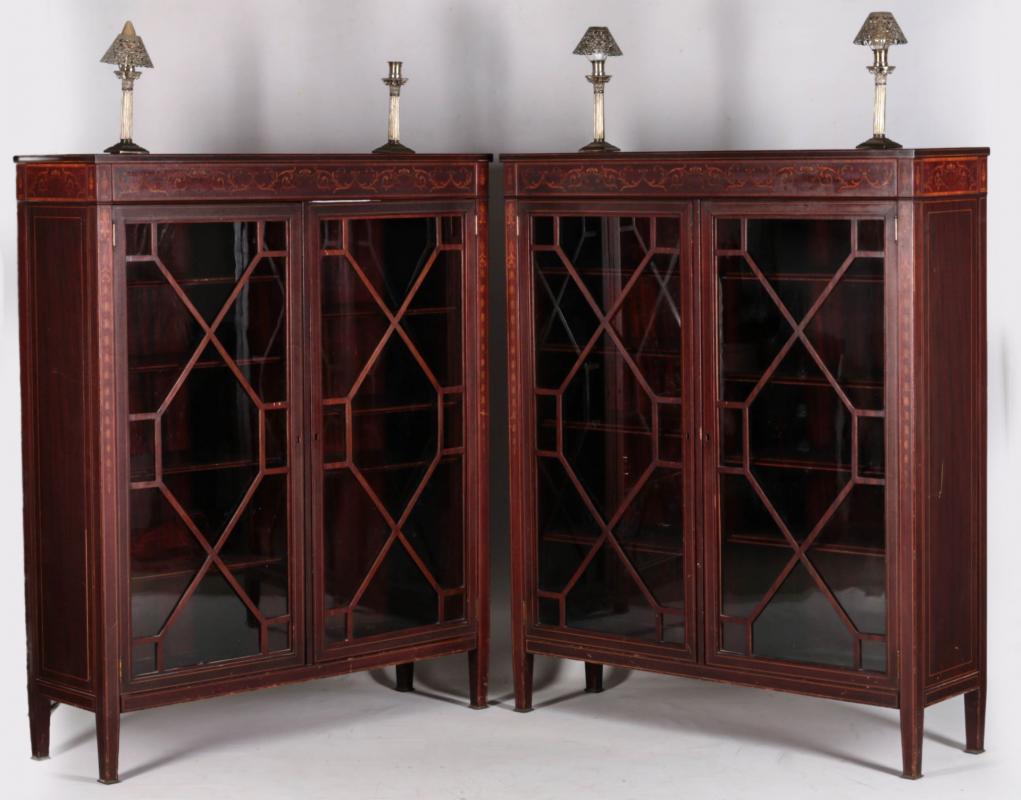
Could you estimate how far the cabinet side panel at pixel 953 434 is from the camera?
14.3 feet

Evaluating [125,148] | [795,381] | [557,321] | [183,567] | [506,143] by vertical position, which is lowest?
[183,567]

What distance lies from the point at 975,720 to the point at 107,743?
2381mm

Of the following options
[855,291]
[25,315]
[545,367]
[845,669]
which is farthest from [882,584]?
[25,315]

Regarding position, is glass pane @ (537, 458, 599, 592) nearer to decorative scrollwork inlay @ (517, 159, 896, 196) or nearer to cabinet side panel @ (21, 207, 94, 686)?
decorative scrollwork inlay @ (517, 159, 896, 196)

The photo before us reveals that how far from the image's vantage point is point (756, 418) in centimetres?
455

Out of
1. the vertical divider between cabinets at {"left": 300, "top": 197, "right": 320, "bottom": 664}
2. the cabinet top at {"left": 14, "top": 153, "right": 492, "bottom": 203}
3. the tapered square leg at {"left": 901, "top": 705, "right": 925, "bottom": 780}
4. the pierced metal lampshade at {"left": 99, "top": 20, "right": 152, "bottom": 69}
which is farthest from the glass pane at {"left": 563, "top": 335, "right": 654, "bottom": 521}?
the pierced metal lampshade at {"left": 99, "top": 20, "right": 152, "bottom": 69}

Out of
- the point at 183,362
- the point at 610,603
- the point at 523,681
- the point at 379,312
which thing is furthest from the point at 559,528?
the point at 183,362

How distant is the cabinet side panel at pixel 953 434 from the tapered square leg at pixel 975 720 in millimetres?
103

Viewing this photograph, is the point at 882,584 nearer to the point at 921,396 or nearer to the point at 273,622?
the point at 921,396

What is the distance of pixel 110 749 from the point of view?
4410 mm

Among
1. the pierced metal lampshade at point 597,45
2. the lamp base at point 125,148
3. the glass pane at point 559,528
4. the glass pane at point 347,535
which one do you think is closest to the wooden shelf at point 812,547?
the glass pane at point 559,528

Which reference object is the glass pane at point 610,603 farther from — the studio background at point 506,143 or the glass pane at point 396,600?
the glass pane at point 396,600

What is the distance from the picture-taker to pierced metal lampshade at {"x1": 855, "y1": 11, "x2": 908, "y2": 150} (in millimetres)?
4453

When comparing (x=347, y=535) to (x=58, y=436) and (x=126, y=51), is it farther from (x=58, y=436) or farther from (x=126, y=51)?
(x=126, y=51)
